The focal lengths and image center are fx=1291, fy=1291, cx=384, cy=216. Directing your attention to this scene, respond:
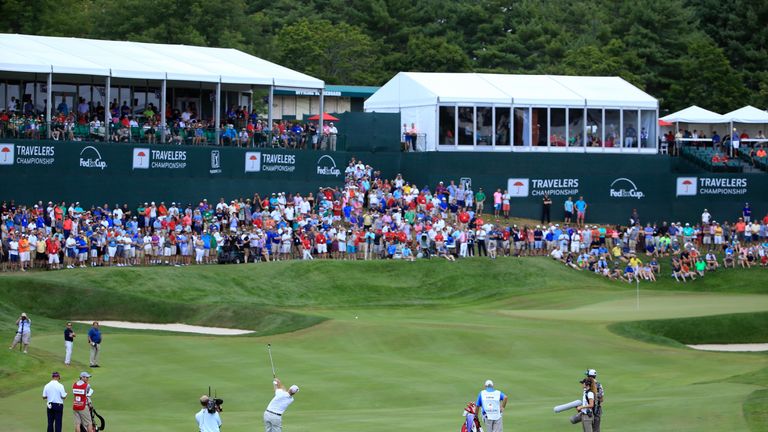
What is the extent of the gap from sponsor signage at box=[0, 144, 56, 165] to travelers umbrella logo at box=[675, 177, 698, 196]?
32.9m

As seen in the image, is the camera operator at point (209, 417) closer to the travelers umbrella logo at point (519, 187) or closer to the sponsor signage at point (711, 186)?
the travelers umbrella logo at point (519, 187)

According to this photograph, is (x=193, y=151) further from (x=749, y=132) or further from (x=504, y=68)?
(x=504, y=68)

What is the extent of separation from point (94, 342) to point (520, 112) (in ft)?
118

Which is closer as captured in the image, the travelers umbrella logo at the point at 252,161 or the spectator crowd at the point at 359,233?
the spectator crowd at the point at 359,233

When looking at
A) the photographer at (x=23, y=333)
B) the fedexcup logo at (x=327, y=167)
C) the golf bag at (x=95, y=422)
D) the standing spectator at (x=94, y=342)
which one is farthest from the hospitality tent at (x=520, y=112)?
the golf bag at (x=95, y=422)

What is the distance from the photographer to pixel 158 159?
57.8 metres

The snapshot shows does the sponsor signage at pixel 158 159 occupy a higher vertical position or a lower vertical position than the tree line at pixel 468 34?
lower

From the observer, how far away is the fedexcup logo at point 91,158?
2202 inches

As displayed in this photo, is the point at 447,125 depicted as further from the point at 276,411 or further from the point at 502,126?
the point at 276,411

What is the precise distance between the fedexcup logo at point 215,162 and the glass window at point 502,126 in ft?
50.0

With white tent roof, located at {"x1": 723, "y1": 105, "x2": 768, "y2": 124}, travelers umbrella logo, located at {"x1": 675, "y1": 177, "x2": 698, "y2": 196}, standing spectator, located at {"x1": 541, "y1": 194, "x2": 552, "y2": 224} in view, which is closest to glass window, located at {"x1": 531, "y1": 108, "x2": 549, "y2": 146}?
standing spectator, located at {"x1": 541, "y1": 194, "x2": 552, "y2": 224}

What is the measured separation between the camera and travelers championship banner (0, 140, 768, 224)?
182 ft

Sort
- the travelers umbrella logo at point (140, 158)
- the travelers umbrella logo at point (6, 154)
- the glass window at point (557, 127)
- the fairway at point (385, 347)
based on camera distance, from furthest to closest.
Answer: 1. the glass window at point (557, 127)
2. the travelers umbrella logo at point (140, 158)
3. the travelers umbrella logo at point (6, 154)
4. the fairway at point (385, 347)

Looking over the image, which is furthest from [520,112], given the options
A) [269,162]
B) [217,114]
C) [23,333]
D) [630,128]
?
[23,333]
